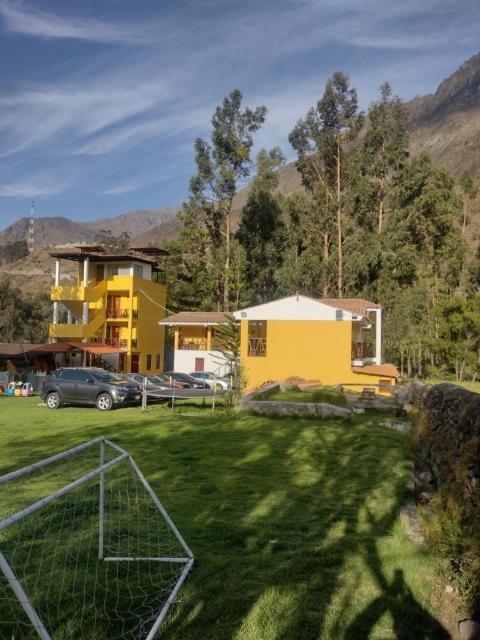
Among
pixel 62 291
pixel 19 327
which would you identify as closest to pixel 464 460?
pixel 62 291

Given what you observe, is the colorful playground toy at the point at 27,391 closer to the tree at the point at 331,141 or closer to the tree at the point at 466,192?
the tree at the point at 331,141

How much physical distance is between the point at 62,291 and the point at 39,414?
76.4ft

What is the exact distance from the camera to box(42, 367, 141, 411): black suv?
20.9 m

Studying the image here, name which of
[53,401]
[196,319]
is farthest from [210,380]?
[196,319]

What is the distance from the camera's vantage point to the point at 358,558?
555cm

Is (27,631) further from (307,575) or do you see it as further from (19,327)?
(19,327)

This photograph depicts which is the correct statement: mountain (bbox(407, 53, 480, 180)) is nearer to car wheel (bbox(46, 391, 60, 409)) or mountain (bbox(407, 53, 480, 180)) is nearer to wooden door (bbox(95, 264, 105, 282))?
wooden door (bbox(95, 264, 105, 282))

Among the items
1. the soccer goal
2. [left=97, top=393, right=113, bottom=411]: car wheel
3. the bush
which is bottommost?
[left=97, top=393, right=113, bottom=411]: car wheel

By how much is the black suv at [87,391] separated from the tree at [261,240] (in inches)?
1050

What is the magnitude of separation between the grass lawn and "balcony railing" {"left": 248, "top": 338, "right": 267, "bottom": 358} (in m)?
15.2

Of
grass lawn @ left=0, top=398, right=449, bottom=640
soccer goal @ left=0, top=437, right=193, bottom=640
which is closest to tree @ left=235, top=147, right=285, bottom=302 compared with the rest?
grass lawn @ left=0, top=398, right=449, bottom=640

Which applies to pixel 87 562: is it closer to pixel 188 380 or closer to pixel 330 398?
pixel 330 398

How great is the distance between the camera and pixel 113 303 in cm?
4350

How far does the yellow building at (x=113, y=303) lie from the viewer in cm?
4091
